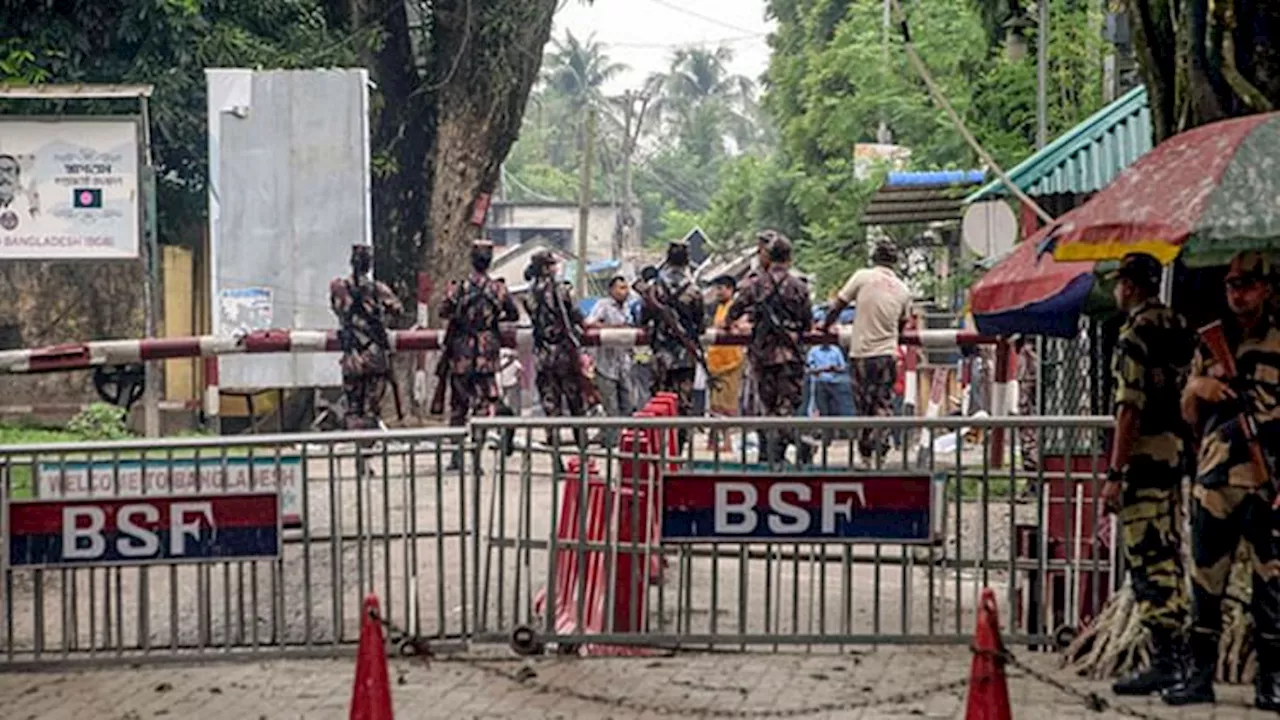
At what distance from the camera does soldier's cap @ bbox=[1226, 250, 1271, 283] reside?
8375 millimetres


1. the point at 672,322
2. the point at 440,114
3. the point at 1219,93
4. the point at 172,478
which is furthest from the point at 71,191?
the point at 1219,93

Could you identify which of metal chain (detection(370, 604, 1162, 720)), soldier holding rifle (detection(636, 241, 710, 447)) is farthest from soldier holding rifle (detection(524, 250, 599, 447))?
metal chain (detection(370, 604, 1162, 720))

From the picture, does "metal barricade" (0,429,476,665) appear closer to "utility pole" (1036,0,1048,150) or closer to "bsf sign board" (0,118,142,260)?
"utility pole" (1036,0,1048,150)

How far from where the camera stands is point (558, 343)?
18.8 metres

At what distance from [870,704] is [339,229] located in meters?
15.5

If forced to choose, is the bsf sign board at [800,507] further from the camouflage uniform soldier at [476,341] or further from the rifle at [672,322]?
the camouflage uniform soldier at [476,341]

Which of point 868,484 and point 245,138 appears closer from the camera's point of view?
point 868,484

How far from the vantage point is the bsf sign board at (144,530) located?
963 centimetres

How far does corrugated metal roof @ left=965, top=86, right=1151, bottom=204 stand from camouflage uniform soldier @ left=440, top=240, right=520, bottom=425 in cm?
459

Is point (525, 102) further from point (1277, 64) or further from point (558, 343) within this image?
point (1277, 64)

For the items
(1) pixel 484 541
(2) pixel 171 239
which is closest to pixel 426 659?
(1) pixel 484 541

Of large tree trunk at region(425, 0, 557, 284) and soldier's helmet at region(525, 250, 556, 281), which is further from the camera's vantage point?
large tree trunk at region(425, 0, 557, 284)

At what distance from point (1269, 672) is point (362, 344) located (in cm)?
1216

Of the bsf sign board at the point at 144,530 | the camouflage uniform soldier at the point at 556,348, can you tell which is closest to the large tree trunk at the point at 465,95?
the camouflage uniform soldier at the point at 556,348
